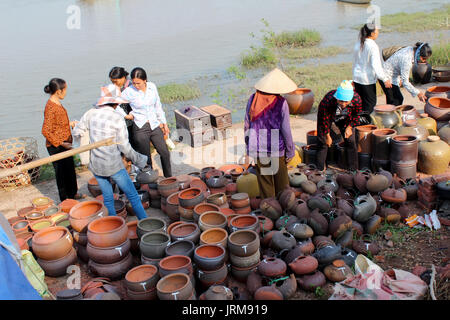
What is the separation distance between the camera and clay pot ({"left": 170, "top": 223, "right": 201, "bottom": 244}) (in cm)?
363

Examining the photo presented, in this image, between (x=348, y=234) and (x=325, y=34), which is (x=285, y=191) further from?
(x=325, y=34)

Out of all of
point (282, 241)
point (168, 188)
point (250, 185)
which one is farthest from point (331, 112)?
point (168, 188)

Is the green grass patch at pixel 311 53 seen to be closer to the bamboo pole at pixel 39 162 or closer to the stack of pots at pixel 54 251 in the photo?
the stack of pots at pixel 54 251

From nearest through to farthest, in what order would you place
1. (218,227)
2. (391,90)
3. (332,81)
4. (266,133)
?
(218,227) → (266,133) → (391,90) → (332,81)

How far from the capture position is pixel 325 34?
16734mm

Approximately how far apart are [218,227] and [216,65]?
35.1ft

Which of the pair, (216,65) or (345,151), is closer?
(345,151)

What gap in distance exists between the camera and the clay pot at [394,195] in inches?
163

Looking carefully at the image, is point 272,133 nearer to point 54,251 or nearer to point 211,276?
point 211,276

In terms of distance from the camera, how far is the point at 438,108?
5547mm

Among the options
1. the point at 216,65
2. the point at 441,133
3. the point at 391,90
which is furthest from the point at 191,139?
the point at 216,65

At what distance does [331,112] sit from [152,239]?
2.42 meters

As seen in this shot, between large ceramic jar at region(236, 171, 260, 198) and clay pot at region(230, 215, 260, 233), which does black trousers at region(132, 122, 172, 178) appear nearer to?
large ceramic jar at region(236, 171, 260, 198)
